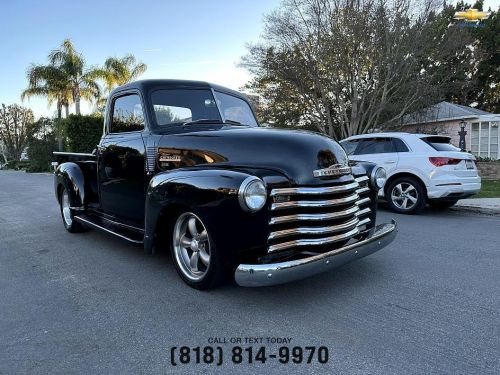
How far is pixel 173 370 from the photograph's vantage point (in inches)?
102

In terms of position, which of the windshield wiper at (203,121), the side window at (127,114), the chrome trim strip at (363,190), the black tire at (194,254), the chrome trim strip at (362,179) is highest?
the side window at (127,114)

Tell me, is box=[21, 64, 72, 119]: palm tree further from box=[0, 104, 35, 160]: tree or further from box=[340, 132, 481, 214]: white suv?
box=[0, 104, 35, 160]: tree

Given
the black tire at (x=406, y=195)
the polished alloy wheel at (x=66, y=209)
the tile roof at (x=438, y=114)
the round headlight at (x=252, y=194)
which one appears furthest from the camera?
the tile roof at (x=438, y=114)

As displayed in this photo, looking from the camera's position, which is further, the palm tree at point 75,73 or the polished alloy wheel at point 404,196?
the palm tree at point 75,73

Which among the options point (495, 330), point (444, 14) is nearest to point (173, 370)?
point (495, 330)

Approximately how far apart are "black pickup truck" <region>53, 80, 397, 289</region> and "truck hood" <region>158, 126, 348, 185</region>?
0.03 ft

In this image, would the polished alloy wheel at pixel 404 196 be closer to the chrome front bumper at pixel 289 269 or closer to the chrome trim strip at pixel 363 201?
the chrome trim strip at pixel 363 201

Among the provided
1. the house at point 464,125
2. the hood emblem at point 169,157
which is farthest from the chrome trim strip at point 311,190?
the house at point 464,125

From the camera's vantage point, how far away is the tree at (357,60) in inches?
680

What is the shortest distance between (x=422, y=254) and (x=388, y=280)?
119cm

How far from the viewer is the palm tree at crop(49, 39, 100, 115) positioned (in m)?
28.7

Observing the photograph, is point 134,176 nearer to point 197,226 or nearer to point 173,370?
point 197,226

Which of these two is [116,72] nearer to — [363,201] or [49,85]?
[49,85]

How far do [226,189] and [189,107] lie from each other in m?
1.76
